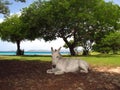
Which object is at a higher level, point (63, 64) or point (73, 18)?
point (73, 18)

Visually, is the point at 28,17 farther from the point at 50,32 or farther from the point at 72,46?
the point at 72,46

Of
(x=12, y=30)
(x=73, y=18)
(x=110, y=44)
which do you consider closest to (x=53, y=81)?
(x=73, y=18)

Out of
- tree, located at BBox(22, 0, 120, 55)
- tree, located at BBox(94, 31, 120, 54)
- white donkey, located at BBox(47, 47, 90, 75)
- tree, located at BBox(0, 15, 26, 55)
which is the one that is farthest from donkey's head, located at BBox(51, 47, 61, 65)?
tree, located at BBox(0, 15, 26, 55)

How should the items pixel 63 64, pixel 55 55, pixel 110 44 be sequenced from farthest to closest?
pixel 110 44 < pixel 63 64 < pixel 55 55

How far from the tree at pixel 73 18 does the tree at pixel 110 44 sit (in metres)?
5.95

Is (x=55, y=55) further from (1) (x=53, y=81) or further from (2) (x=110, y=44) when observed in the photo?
(2) (x=110, y=44)

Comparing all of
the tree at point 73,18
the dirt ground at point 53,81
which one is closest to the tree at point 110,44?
the tree at point 73,18

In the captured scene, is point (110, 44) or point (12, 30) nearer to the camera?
point (12, 30)

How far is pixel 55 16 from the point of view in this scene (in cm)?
5884

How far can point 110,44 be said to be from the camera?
77062 millimetres

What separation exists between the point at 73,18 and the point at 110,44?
21.4 meters

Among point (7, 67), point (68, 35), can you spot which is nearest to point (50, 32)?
point (68, 35)

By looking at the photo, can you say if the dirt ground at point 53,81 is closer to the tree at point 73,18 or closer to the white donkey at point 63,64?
the white donkey at point 63,64

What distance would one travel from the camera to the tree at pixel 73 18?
58469mm
